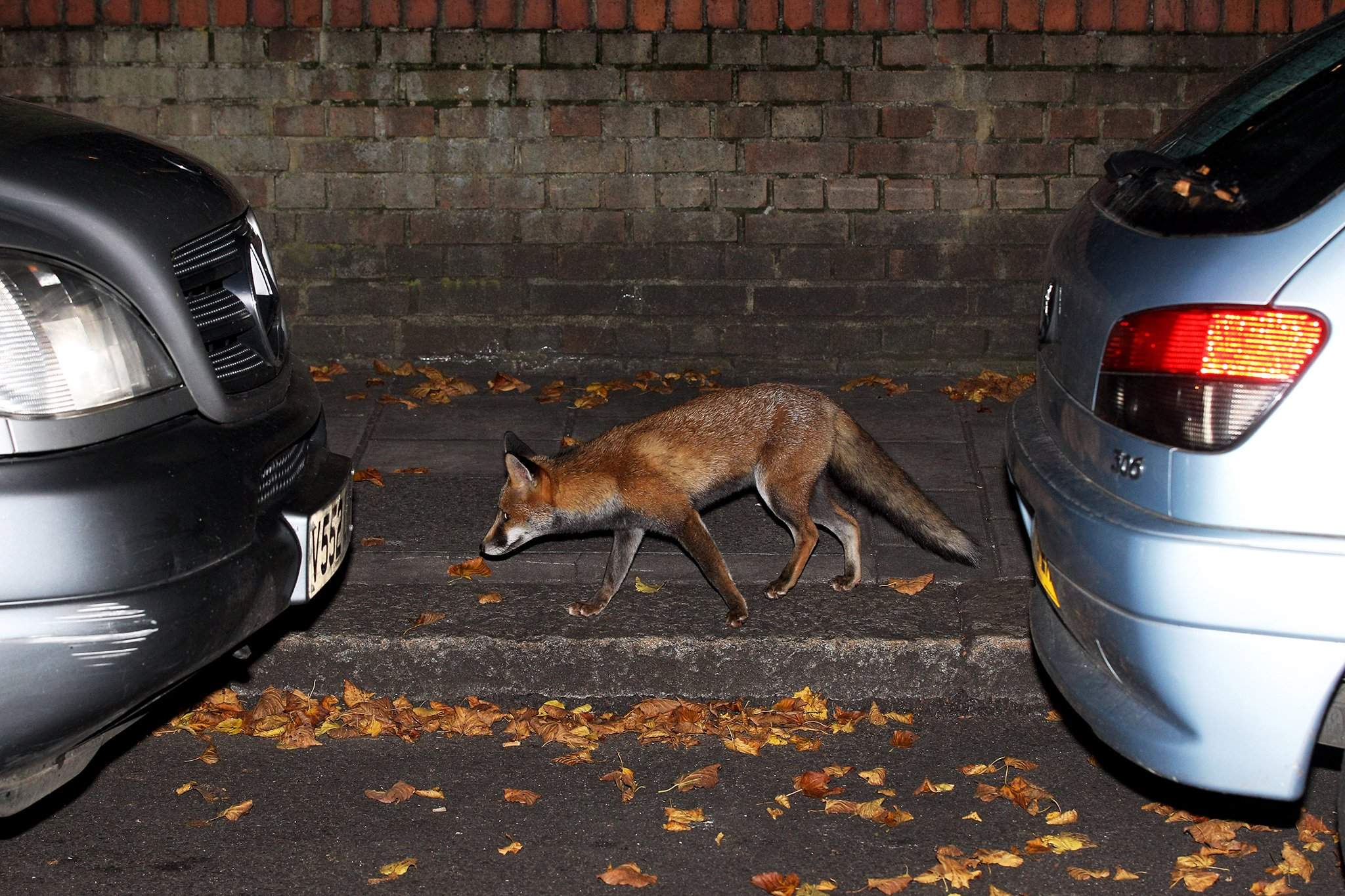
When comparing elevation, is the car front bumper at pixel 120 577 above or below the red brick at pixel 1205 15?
below

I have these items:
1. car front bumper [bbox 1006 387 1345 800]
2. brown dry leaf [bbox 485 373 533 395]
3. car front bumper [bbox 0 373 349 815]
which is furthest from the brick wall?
car front bumper [bbox 1006 387 1345 800]

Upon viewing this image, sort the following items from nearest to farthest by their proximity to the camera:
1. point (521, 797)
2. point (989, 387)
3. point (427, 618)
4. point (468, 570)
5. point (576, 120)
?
point (521, 797) → point (427, 618) → point (468, 570) → point (576, 120) → point (989, 387)

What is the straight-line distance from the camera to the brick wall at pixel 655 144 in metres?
7.70

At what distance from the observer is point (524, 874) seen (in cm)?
382

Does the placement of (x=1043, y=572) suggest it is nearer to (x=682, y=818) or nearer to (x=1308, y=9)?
→ (x=682, y=818)

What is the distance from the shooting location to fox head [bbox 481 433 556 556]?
538 centimetres

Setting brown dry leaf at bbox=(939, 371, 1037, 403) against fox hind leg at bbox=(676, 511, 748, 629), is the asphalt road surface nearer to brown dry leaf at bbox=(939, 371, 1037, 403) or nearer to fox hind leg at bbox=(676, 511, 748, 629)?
fox hind leg at bbox=(676, 511, 748, 629)

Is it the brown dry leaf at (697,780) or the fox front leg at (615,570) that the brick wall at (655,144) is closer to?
the fox front leg at (615,570)

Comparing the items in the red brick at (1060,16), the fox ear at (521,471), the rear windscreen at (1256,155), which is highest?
the red brick at (1060,16)

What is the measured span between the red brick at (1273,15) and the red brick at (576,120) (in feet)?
11.6

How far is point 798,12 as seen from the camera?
766 cm

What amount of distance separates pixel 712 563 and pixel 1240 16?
15.1ft

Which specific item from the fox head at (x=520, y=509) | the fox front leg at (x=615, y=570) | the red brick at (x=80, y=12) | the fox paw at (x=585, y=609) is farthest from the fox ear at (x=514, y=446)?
the red brick at (x=80, y=12)

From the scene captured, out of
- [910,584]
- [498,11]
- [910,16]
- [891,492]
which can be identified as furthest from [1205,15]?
[910,584]
